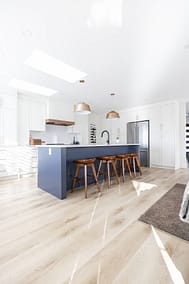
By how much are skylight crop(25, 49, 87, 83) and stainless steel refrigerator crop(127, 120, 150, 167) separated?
12.0 feet

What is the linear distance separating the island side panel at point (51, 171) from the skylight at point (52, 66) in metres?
1.68

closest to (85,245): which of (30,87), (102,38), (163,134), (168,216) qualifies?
(168,216)

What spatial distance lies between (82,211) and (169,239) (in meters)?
1.13

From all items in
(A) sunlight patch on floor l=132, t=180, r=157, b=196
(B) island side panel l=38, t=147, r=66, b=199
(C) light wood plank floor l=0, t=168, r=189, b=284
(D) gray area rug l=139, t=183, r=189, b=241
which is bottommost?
(C) light wood plank floor l=0, t=168, r=189, b=284

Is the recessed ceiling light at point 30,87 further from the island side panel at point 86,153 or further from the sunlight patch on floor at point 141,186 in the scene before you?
the sunlight patch on floor at point 141,186

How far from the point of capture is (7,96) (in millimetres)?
4324

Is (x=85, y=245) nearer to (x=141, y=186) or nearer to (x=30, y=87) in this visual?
(x=141, y=186)

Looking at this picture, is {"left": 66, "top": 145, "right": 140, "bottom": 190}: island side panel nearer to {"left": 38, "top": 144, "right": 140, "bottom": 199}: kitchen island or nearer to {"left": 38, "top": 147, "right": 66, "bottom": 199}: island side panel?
{"left": 38, "top": 144, "right": 140, "bottom": 199}: kitchen island

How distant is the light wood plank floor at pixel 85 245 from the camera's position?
1107 millimetres

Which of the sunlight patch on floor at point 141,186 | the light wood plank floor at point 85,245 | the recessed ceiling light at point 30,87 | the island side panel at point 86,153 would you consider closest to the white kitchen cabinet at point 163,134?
the island side panel at point 86,153

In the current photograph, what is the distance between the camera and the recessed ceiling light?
12.7 ft

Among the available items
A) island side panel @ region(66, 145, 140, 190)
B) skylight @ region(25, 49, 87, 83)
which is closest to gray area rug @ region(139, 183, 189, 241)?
island side panel @ region(66, 145, 140, 190)

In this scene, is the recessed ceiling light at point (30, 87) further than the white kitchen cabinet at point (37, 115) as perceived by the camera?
No

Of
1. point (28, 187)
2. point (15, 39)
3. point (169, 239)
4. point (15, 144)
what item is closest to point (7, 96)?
point (15, 144)
